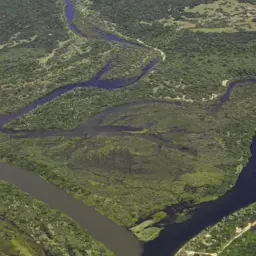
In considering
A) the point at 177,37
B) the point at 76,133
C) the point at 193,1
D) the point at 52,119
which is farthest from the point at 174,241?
the point at 193,1

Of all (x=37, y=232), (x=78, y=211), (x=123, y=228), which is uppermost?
(x=37, y=232)

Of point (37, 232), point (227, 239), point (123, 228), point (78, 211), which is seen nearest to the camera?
point (227, 239)

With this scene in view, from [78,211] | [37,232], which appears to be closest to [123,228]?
[78,211]

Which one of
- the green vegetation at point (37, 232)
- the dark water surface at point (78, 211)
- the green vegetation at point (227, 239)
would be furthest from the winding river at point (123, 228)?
the green vegetation at point (37, 232)

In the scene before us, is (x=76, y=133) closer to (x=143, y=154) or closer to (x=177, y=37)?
(x=143, y=154)

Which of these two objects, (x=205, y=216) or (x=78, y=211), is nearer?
(x=205, y=216)

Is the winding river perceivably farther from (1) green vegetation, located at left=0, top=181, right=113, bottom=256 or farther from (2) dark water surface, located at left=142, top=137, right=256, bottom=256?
(1) green vegetation, located at left=0, top=181, right=113, bottom=256

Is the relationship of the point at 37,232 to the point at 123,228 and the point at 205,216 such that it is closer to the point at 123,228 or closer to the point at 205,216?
the point at 123,228

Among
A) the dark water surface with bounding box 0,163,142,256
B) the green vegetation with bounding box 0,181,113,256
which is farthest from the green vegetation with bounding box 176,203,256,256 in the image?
the green vegetation with bounding box 0,181,113,256
